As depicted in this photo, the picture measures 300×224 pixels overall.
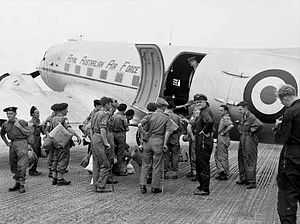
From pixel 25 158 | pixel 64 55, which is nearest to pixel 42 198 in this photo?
pixel 25 158

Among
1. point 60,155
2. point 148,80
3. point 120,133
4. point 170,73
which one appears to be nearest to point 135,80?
point 148,80

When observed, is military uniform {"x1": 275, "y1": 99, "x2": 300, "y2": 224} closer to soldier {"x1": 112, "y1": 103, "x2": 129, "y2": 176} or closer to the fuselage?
the fuselage

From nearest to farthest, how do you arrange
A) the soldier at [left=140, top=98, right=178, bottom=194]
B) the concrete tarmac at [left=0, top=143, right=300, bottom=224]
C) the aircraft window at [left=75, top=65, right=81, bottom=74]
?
the concrete tarmac at [left=0, top=143, right=300, bottom=224], the soldier at [left=140, top=98, right=178, bottom=194], the aircraft window at [left=75, top=65, right=81, bottom=74]

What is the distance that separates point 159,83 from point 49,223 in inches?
259

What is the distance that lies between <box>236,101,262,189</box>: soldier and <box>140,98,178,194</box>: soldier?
1600 mm

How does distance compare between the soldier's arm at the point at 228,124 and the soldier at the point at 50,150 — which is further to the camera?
the soldier's arm at the point at 228,124

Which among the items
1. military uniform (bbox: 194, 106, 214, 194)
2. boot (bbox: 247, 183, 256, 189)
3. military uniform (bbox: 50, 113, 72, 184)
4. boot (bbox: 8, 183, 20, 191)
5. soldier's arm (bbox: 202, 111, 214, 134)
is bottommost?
boot (bbox: 8, 183, 20, 191)

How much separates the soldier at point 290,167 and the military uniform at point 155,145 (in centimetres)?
360

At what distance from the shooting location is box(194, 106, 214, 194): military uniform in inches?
324

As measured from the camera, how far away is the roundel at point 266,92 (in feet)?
32.6

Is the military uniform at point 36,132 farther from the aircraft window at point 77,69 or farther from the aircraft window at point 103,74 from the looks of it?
the aircraft window at point 77,69

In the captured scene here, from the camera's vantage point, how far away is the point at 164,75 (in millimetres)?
12039

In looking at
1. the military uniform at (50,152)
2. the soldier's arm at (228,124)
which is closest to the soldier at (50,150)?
the military uniform at (50,152)

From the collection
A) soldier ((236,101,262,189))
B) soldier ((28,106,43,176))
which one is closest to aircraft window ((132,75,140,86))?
soldier ((28,106,43,176))
